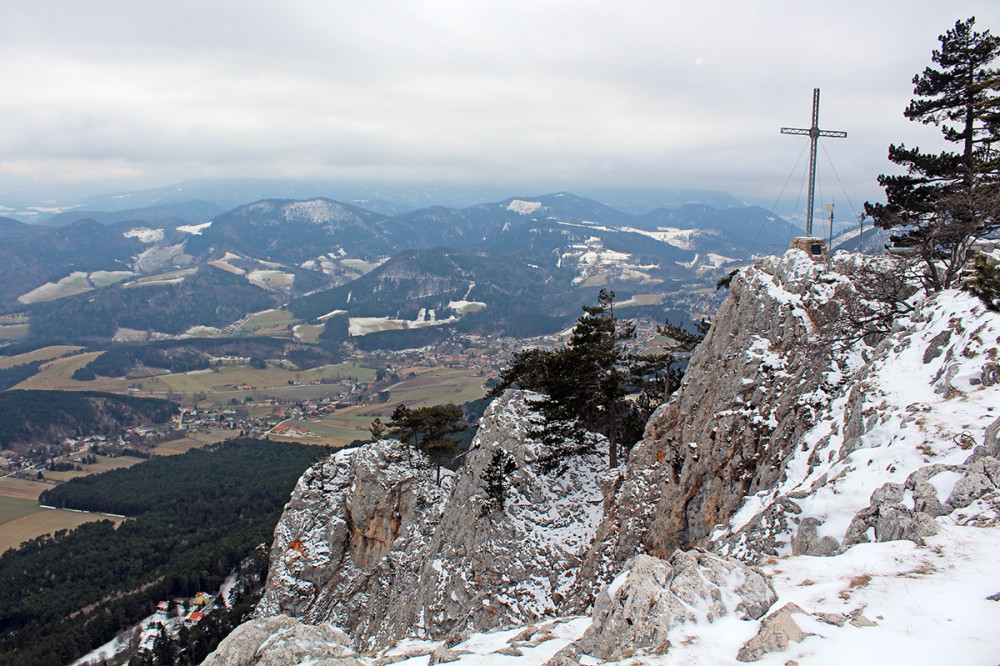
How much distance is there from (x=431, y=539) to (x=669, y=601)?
1022 inches

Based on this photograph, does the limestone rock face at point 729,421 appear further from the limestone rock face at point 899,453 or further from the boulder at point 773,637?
the boulder at point 773,637

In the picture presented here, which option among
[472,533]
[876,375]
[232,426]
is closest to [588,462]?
[472,533]

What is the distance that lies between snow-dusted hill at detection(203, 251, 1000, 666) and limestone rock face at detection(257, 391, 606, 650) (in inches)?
6.7

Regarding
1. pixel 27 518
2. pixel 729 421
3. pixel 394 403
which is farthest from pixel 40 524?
pixel 729 421

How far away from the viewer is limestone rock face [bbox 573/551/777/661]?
33.0 ft

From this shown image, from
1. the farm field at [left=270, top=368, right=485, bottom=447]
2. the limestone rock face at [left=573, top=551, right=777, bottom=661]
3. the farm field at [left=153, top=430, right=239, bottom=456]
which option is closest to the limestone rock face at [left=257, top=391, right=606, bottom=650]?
the limestone rock face at [left=573, top=551, right=777, bottom=661]

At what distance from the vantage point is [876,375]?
654 inches

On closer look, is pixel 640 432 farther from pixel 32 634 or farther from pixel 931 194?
pixel 32 634

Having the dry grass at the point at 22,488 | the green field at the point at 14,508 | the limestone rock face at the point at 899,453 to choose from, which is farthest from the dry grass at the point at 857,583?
the dry grass at the point at 22,488

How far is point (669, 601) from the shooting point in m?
10.5

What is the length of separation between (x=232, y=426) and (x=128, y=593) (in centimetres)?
8459

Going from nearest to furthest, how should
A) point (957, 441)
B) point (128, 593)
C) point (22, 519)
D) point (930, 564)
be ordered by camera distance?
point (930, 564) < point (957, 441) < point (128, 593) < point (22, 519)

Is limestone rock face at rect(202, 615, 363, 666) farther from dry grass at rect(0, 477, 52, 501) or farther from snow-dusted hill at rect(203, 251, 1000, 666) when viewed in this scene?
dry grass at rect(0, 477, 52, 501)

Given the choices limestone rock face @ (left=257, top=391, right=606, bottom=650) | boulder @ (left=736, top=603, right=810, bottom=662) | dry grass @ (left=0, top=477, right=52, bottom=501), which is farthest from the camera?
dry grass @ (left=0, top=477, right=52, bottom=501)
